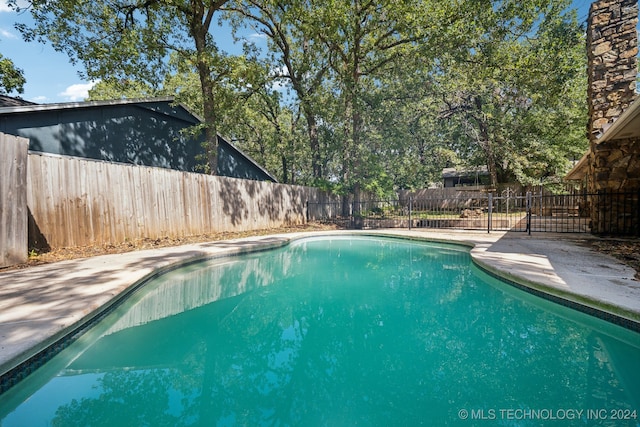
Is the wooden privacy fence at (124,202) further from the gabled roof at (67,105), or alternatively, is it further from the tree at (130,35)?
the tree at (130,35)

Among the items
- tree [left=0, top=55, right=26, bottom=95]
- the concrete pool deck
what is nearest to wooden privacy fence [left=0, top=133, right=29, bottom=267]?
the concrete pool deck

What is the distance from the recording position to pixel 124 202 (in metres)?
6.45

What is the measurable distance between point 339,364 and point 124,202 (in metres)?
6.26

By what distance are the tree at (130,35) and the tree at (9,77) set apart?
269cm

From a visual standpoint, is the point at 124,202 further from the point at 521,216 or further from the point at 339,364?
the point at 521,216

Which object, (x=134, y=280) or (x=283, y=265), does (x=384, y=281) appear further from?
(x=134, y=280)

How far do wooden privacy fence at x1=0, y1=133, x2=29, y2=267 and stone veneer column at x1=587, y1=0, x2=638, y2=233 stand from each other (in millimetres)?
10588

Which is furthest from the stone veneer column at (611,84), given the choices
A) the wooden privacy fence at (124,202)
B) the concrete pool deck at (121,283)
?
the wooden privacy fence at (124,202)

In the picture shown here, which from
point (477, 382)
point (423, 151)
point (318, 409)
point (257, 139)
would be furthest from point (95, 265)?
point (423, 151)

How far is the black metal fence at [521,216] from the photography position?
652 cm

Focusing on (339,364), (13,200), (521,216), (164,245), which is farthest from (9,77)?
(521,216)

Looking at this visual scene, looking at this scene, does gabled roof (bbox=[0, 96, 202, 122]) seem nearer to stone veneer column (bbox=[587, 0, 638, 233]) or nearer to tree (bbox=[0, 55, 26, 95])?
tree (bbox=[0, 55, 26, 95])

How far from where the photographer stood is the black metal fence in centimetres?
Answer: 652

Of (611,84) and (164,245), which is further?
(164,245)
